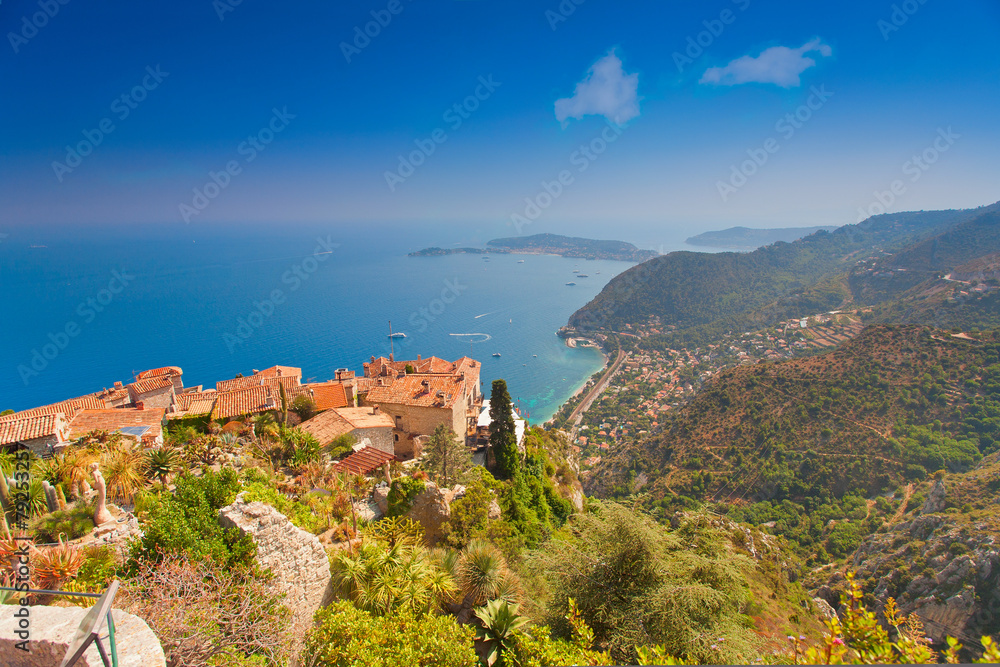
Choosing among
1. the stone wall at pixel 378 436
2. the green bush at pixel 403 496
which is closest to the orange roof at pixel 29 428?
the stone wall at pixel 378 436

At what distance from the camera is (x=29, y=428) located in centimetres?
1072

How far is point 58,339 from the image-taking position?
65062 millimetres

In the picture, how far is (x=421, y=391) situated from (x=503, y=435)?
15.7ft

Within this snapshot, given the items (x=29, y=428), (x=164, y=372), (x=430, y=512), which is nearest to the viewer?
(x=29, y=428)

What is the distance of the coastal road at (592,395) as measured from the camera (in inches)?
2714

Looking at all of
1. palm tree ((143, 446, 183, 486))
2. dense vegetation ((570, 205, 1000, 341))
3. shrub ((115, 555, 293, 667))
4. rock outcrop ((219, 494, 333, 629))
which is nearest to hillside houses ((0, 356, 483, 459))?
palm tree ((143, 446, 183, 486))

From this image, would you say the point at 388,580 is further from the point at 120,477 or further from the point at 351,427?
the point at 351,427

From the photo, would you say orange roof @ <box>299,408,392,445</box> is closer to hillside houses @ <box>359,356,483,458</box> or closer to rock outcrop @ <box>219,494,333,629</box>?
hillside houses @ <box>359,356,483,458</box>

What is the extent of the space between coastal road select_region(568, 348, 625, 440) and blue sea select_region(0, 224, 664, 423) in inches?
180

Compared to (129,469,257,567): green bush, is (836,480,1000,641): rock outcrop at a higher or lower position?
lower

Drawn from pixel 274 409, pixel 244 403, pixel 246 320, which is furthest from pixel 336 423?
pixel 246 320

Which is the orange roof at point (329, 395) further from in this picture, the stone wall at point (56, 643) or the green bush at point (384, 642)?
the stone wall at point (56, 643)

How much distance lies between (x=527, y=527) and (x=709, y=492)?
31.1 meters

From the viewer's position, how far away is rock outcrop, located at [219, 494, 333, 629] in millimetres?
7371
